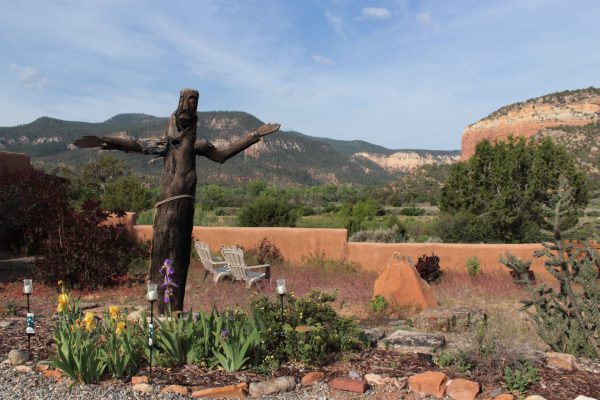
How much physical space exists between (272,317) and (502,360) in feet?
6.78

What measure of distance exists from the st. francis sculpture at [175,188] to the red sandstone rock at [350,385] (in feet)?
7.51

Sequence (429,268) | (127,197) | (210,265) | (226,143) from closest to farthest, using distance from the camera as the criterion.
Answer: (210,265)
(429,268)
(127,197)
(226,143)

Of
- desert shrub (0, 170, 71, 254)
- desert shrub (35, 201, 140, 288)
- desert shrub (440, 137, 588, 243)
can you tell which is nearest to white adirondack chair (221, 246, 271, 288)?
desert shrub (35, 201, 140, 288)

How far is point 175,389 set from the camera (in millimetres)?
3732

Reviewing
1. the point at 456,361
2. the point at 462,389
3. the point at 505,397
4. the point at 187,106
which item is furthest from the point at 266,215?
the point at 505,397

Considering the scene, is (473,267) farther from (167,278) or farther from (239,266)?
(167,278)

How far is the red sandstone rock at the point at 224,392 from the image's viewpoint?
3.66 metres

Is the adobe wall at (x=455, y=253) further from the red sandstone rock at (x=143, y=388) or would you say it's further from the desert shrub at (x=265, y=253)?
the red sandstone rock at (x=143, y=388)

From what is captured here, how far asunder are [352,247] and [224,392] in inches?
307

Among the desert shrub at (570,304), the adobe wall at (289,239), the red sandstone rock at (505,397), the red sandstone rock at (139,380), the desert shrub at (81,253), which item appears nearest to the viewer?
the red sandstone rock at (505,397)

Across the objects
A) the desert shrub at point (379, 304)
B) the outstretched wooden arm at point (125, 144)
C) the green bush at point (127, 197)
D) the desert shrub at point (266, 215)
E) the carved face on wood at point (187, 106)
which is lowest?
the desert shrub at point (379, 304)

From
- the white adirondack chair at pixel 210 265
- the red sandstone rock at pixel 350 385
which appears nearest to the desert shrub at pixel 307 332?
the red sandstone rock at pixel 350 385

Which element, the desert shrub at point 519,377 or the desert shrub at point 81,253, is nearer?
the desert shrub at point 519,377

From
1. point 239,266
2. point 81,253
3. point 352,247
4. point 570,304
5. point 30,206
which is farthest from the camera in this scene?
point 352,247
